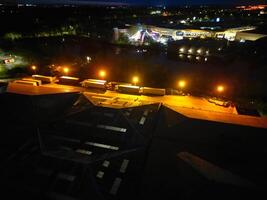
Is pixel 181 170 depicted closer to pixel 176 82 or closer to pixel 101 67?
pixel 176 82

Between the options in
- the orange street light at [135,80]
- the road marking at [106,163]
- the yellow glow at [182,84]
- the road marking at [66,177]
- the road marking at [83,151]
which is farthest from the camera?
the orange street light at [135,80]

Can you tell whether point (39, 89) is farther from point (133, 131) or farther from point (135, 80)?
point (133, 131)

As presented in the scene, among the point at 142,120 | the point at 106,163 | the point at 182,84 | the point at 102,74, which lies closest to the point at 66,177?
the point at 106,163

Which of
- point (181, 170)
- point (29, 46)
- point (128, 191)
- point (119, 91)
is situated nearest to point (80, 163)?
point (128, 191)

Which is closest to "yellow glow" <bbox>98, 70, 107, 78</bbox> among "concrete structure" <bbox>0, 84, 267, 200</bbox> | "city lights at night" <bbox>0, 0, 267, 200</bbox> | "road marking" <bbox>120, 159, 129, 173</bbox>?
"city lights at night" <bbox>0, 0, 267, 200</bbox>

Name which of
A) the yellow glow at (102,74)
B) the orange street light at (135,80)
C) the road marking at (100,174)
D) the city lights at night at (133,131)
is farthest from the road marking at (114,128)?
the yellow glow at (102,74)

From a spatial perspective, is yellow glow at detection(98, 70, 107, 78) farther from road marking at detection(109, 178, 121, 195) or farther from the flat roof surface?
road marking at detection(109, 178, 121, 195)

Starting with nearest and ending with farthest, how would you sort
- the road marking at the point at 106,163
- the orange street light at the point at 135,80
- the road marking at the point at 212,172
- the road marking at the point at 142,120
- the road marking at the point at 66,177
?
1. the road marking at the point at 212,172
2. the road marking at the point at 66,177
3. the road marking at the point at 106,163
4. the road marking at the point at 142,120
5. the orange street light at the point at 135,80

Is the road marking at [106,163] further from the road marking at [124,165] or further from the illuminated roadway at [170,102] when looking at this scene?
the illuminated roadway at [170,102]
